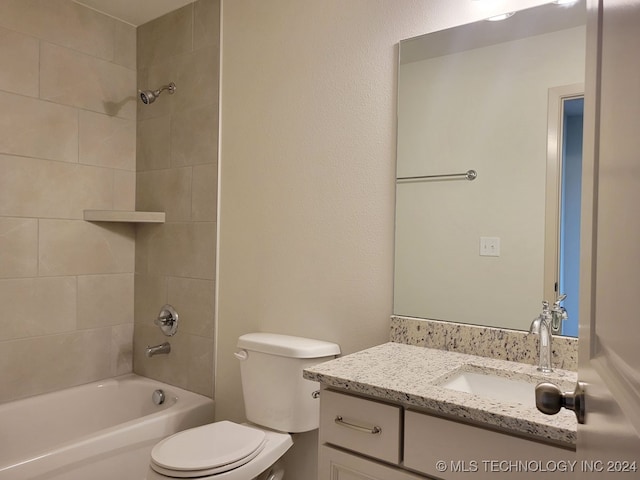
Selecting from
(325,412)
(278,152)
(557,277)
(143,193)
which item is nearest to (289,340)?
(325,412)

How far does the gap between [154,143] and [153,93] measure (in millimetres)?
290

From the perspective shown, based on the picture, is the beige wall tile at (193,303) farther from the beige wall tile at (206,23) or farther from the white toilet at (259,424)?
the beige wall tile at (206,23)

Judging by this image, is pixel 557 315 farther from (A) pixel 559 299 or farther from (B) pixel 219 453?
(B) pixel 219 453

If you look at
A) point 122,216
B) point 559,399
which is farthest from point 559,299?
point 122,216

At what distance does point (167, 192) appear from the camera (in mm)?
2578

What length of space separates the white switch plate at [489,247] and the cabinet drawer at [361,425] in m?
0.63

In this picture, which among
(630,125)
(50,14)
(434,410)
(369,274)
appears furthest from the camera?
(50,14)

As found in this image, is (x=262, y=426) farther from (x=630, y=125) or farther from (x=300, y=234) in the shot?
(x=630, y=125)

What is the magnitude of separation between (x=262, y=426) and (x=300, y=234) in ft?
2.66

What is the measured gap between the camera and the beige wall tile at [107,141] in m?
2.52

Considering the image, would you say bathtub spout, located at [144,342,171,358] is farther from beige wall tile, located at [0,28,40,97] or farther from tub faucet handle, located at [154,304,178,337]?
beige wall tile, located at [0,28,40,97]

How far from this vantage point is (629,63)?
1.49 ft

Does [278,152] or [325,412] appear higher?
[278,152]

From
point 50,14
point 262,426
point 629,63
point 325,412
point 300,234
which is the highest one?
point 50,14
